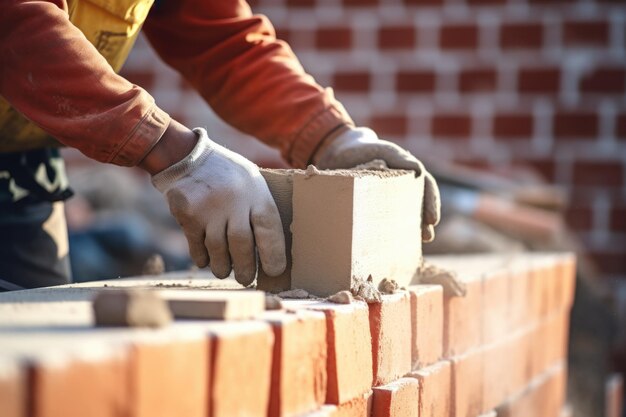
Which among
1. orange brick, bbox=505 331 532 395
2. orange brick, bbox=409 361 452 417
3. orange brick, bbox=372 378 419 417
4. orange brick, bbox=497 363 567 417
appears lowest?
orange brick, bbox=497 363 567 417

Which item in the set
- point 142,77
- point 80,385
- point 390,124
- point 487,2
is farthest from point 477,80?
point 80,385

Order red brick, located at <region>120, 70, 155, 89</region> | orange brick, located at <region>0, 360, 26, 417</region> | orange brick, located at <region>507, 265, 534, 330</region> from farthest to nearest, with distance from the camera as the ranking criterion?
red brick, located at <region>120, 70, 155, 89</region>
orange brick, located at <region>507, 265, 534, 330</region>
orange brick, located at <region>0, 360, 26, 417</region>

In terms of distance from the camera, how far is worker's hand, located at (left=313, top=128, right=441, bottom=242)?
249 centimetres

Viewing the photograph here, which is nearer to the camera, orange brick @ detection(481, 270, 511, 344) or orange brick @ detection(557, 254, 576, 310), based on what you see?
orange brick @ detection(481, 270, 511, 344)

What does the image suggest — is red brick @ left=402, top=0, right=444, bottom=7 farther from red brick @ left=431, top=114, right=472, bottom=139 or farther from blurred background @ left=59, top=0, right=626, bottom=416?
red brick @ left=431, top=114, right=472, bottom=139

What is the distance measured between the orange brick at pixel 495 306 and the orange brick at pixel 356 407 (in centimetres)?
87

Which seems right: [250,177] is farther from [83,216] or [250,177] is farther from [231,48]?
[83,216]

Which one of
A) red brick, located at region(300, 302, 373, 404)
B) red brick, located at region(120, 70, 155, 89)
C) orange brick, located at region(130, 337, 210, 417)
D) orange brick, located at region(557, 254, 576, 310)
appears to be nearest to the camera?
orange brick, located at region(130, 337, 210, 417)

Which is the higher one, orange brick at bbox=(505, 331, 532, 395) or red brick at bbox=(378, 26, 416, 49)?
red brick at bbox=(378, 26, 416, 49)

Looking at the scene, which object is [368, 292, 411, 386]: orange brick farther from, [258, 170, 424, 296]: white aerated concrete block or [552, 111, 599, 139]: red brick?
[552, 111, 599, 139]: red brick

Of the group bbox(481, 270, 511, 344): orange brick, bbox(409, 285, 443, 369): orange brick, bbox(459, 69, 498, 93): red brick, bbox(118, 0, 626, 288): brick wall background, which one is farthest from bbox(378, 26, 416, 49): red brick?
bbox(409, 285, 443, 369): orange brick

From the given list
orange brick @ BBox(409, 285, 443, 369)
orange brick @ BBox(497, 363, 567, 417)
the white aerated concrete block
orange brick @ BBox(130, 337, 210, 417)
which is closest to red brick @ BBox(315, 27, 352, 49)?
orange brick @ BBox(497, 363, 567, 417)

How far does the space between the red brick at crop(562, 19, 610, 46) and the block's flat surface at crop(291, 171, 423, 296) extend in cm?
411

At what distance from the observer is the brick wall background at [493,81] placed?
A: 599 cm
